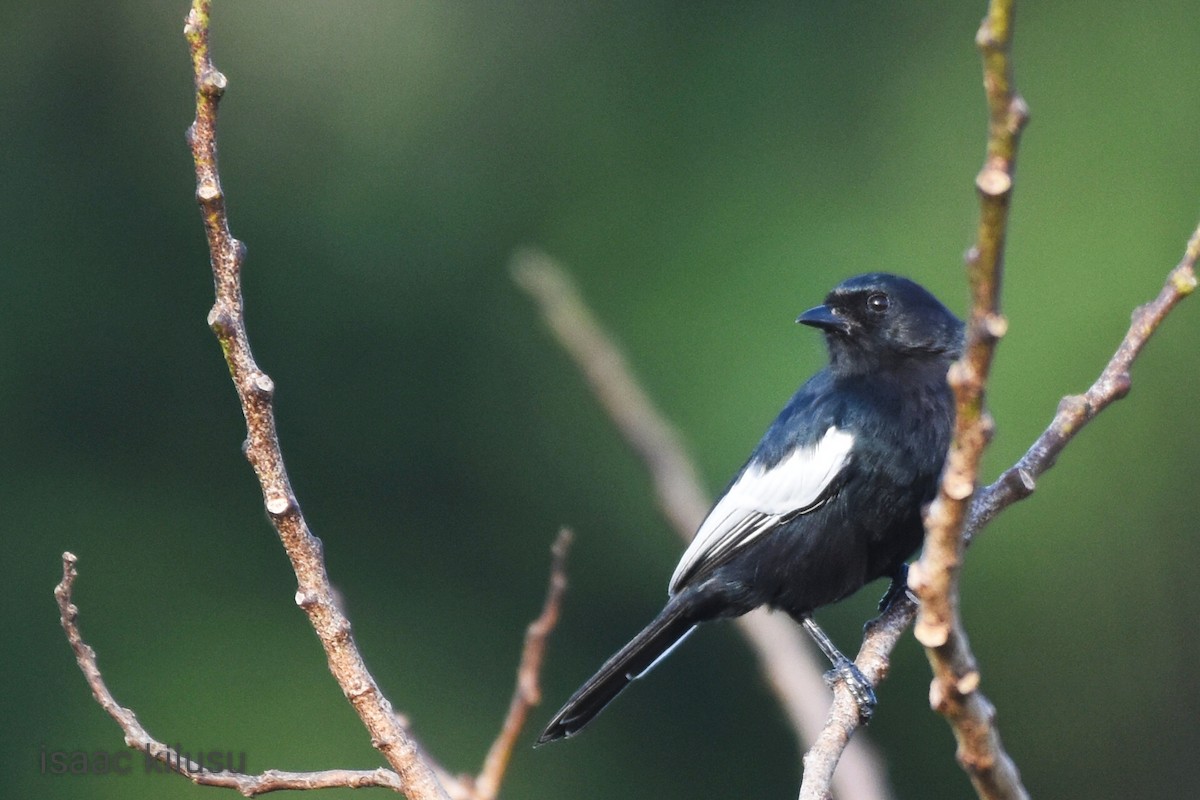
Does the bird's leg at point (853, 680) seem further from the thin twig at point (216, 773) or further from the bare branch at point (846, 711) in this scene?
the thin twig at point (216, 773)

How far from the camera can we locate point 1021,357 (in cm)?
827

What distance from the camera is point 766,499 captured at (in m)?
3.96

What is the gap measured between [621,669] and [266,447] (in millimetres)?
1961

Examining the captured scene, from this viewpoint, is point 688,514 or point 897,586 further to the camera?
point 897,586

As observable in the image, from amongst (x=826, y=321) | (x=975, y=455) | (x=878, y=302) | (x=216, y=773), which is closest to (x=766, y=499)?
(x=826, y=321)

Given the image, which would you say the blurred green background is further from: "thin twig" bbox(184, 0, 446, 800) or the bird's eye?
"thin twig" bbox(184, 0, 446, 800)

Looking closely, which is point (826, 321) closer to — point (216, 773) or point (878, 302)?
point (878, 302)

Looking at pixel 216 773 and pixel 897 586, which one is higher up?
pixel 897 586

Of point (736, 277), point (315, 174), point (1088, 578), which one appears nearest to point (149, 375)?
point (315, 174)

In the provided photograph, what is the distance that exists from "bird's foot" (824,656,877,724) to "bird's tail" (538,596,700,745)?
0.53 metres

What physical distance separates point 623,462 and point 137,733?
6.82 meters

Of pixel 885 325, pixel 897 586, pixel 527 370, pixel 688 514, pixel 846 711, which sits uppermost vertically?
pixel 527 370

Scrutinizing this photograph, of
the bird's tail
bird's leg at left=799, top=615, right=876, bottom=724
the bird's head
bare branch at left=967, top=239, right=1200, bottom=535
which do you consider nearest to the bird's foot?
bird's leg at left=799, top=615, right=876, bottom=724

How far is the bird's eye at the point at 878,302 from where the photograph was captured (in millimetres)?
4066
